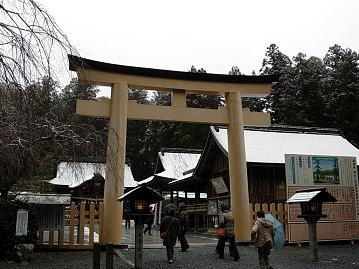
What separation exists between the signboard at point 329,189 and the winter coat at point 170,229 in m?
5.42

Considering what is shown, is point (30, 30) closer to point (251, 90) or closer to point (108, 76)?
point (108, 76)

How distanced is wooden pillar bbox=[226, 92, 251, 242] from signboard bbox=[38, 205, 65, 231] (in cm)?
569

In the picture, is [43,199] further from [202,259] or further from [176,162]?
[176,162]

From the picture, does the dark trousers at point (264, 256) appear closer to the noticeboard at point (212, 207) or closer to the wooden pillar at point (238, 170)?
the wooden pillar at point (238, 170)

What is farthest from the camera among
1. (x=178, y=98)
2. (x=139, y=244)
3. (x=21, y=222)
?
(x=178, y=98)

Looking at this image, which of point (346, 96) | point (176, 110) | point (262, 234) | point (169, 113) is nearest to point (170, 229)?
point (262, 234)

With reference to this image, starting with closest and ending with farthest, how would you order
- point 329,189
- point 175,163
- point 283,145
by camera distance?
point 329,189
point 283,145
point 175,163

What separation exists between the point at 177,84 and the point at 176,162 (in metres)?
18.5

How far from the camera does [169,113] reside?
13.9 m

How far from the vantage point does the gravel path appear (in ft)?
33.0

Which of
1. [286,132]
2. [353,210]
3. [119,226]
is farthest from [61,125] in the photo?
[286,132]

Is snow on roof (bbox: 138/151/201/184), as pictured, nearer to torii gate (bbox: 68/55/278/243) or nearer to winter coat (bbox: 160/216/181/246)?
torii gate (bbox: 68/55/278/243)

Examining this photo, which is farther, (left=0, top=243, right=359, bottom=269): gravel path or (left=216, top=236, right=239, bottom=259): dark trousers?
(left=216, top=236, right=239, bottom=259): dark trousers

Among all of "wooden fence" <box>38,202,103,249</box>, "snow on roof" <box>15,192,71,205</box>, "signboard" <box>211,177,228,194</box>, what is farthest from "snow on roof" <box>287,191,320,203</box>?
"signboard" <box>211,177,228,194</box>
